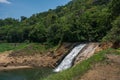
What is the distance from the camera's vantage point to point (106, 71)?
1442cm

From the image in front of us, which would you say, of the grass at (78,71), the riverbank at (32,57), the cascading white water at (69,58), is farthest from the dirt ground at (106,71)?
the riverbank at (32,57)

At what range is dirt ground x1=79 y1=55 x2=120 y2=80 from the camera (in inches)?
544

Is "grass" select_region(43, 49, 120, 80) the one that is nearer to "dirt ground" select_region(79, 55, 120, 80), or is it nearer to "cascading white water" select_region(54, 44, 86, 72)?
Result: "dirt ground" select_region(79, 55, 120, 80)

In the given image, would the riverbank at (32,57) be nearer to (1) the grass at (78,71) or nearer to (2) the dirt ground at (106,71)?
(1) the grass at (78,71)

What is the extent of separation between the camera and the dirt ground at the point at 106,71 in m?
13.8

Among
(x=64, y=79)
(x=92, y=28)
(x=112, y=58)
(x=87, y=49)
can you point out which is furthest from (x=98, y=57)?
(x=92, y=28)

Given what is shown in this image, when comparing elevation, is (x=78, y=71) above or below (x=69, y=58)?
above

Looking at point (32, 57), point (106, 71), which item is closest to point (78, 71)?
point (106, 71)

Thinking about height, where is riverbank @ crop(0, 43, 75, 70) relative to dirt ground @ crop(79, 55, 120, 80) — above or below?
below

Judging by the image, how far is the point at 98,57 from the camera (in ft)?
52.4

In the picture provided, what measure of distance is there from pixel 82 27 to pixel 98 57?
36.0 metres

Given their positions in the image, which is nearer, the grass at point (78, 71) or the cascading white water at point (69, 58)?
the grass at point (78, 71)

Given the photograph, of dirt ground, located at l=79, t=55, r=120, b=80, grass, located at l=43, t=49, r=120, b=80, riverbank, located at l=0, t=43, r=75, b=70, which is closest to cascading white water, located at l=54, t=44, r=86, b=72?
riverbank, located at l=0, t=43, r=75, b=70

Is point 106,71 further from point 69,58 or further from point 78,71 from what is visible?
point 69,58
